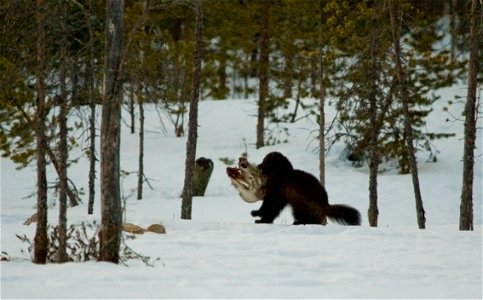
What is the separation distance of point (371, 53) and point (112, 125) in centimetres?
906

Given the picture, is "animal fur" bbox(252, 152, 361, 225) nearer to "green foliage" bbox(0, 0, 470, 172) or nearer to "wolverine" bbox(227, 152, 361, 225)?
"wolverine" bbox(227, 152, 361, 225)

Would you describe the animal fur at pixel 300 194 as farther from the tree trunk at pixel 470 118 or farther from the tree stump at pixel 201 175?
the tree stump at pixel 201 175

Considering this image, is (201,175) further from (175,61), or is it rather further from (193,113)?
(193,113)

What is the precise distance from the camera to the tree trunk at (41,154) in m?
9.00

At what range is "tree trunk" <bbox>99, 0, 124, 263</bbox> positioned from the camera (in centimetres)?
843

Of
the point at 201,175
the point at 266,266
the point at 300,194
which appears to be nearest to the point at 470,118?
the point at 300,194

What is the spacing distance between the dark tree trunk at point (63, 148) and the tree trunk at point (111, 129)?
514mm

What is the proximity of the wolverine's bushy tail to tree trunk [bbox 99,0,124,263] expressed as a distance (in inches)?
198

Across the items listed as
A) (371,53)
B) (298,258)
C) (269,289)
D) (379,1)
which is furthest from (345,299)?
(379,1)

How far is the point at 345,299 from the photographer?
6.87 metres

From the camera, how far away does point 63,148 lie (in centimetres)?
916

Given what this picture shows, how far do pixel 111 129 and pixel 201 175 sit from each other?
696 inches

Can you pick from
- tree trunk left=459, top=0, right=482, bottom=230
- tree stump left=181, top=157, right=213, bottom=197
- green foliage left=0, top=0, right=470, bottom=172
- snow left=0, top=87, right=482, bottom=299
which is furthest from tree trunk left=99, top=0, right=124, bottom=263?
tree stump left=181, top=157, right=213, bottom=197

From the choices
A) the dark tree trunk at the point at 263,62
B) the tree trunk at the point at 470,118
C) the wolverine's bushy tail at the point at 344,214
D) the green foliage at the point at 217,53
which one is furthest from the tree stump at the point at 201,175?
the wolverine's bushy tail at the point at 344,214
